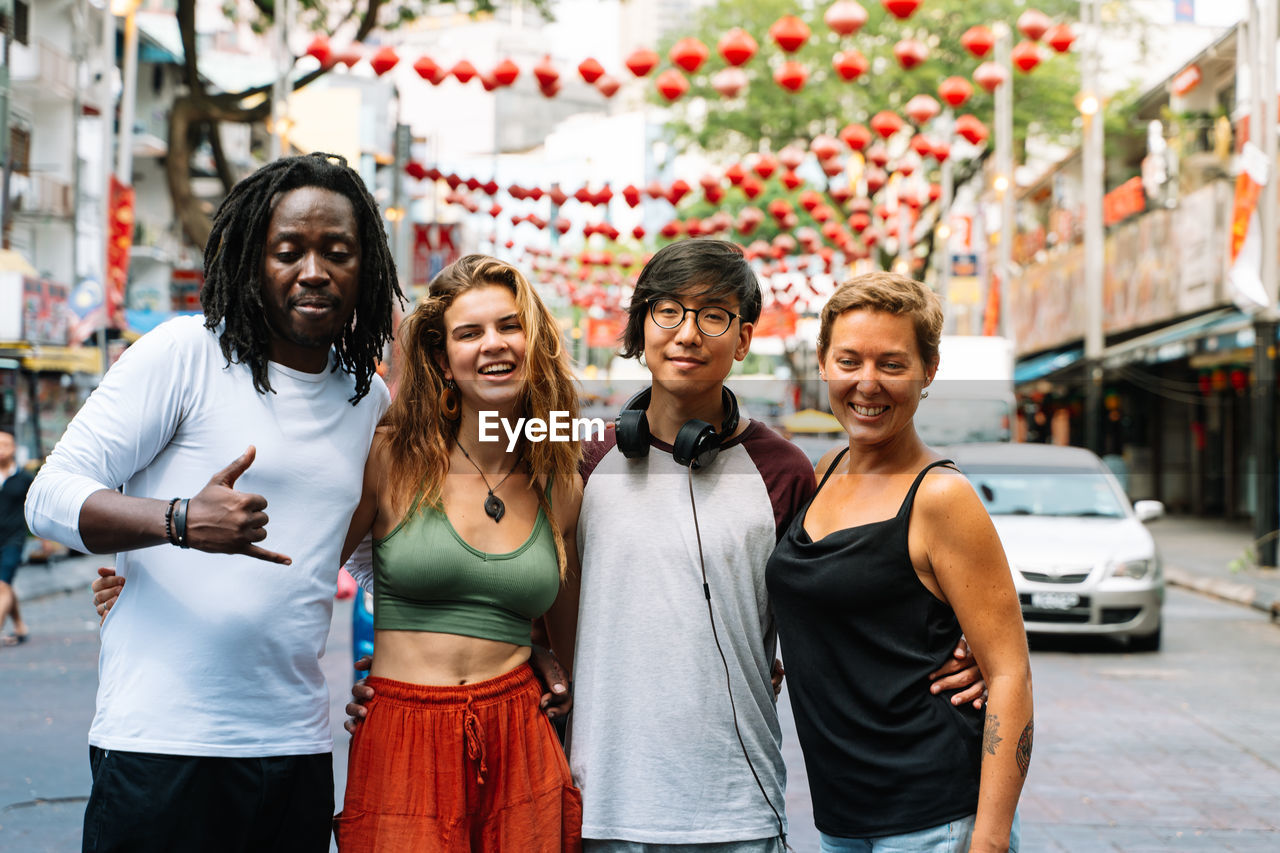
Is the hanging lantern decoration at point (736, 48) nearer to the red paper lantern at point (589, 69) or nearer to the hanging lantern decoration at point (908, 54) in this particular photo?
the red paper lantern at point (589, 69)

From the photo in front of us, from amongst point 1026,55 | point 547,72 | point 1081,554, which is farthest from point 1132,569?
point 547,72

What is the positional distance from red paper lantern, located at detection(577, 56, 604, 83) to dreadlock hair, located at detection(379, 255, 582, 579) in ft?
43.7

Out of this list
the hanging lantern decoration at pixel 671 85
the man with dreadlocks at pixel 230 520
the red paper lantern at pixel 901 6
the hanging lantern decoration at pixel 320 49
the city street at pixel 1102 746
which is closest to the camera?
the man with dreadlocks at pixel 230 520

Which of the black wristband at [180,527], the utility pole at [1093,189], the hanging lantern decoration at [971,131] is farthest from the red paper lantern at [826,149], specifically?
the black wristband at [180,527]

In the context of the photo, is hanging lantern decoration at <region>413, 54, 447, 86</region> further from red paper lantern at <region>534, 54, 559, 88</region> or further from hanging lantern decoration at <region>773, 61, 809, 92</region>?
hanging lantern decoration at <region>773, 61, 809, 92</region>

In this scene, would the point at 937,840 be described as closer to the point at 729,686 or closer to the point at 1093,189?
the point at 729,686

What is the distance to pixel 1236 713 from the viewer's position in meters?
8.94

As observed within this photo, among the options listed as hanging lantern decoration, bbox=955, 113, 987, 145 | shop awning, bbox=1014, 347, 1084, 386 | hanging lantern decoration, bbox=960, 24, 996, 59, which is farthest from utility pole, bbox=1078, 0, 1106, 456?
hanging lantern decoration, bbox=960, 24, 996, 59

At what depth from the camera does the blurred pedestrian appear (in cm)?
1139

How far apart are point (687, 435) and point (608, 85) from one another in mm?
14052

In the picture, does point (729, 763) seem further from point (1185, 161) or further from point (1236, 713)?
point (1185, 161)

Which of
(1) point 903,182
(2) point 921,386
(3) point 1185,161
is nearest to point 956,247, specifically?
(1) point 903,182

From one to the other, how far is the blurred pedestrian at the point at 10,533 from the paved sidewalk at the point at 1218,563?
474 inches

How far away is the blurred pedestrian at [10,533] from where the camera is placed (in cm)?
1139
